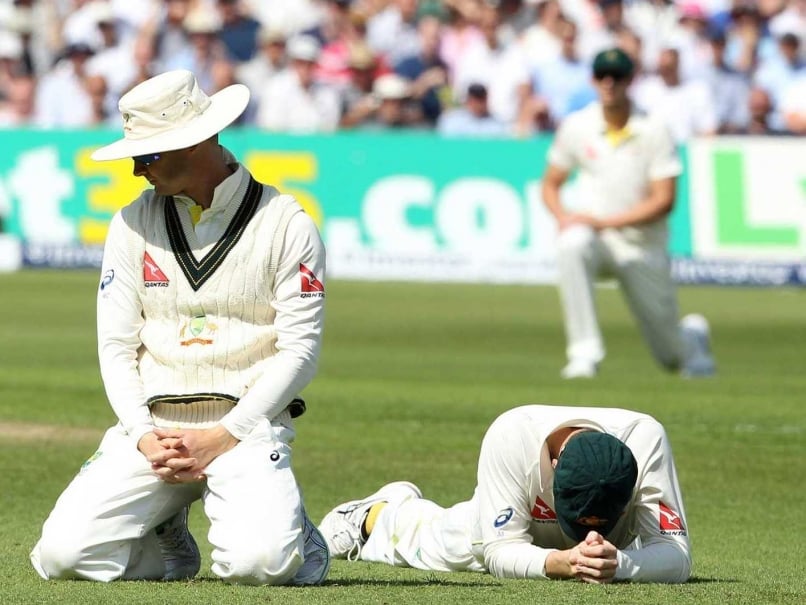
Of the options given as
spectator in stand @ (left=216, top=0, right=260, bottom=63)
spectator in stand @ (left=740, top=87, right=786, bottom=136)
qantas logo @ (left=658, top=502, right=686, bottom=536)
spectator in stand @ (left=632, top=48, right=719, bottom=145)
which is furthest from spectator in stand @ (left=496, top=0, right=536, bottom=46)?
qantas logo @ (left=658, top=502, right=686, bottom=536)

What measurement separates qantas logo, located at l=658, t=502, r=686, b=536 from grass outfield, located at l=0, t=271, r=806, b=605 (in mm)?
204

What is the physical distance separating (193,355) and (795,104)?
1692cm

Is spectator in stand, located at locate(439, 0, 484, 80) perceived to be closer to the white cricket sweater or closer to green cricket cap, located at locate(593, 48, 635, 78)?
green cricket cap, located at locate(593, 48, 635, 78)

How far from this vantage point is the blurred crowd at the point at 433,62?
2205cm

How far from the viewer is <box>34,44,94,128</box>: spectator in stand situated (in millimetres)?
23094

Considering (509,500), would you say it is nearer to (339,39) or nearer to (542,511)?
(542,511)

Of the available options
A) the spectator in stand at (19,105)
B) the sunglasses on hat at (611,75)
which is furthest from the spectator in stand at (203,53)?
the sunglasses on hat at (611,75)

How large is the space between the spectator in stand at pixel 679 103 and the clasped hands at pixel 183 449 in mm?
16376

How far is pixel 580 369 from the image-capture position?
42.5ft

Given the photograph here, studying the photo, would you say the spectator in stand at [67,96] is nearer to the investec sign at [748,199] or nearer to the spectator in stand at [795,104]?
the investec sign at [748,199]

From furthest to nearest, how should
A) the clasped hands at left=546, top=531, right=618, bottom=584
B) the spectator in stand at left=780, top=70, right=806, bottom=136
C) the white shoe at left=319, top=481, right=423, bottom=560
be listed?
the spectator in stand at left=780, top=70, right=806, bottom=136
the white shoe at left=319, top=481, right=423, bottom=560
the clasped hands at left=546, top=531, right=618, bottom=584

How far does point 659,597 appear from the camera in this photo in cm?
571

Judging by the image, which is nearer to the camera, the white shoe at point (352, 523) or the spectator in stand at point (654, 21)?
the white shoe at point (352, 523)

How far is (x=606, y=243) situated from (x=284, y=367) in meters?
7.55
